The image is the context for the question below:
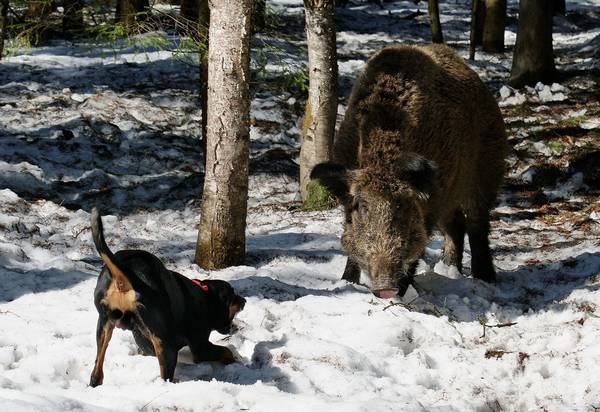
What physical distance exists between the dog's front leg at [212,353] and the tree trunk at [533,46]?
38.6ft

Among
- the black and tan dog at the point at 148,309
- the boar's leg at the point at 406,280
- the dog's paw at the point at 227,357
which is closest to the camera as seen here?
the black and tan dog at the point at 148,309

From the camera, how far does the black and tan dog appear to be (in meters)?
3.97

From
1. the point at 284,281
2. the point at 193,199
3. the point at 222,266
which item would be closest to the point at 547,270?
the point at 284,281

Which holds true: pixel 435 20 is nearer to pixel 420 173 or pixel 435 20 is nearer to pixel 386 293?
pixel 420 173

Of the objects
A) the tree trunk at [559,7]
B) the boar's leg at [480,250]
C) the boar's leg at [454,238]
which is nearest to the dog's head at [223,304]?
the boar's leg at [480,250]

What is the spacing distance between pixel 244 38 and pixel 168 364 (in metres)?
3.15

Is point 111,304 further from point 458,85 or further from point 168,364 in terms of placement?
point 458,85

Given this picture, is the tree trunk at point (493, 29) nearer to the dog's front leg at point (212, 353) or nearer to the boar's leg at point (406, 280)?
the boar's leg at point (406, 280)

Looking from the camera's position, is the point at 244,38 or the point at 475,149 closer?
the point at 244,38

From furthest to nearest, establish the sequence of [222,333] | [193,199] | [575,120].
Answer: [575,120] < [193,199] < [222,333]

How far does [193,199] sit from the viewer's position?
10180 mm

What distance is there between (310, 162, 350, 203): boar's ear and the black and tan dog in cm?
171

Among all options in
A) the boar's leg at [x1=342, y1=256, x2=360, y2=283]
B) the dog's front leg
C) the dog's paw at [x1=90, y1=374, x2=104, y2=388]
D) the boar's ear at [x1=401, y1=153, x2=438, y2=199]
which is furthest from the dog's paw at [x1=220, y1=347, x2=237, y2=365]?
the boar's leg at [x1=342, y1=256, x2=360, y2=283]

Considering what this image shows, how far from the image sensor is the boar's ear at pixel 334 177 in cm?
585
